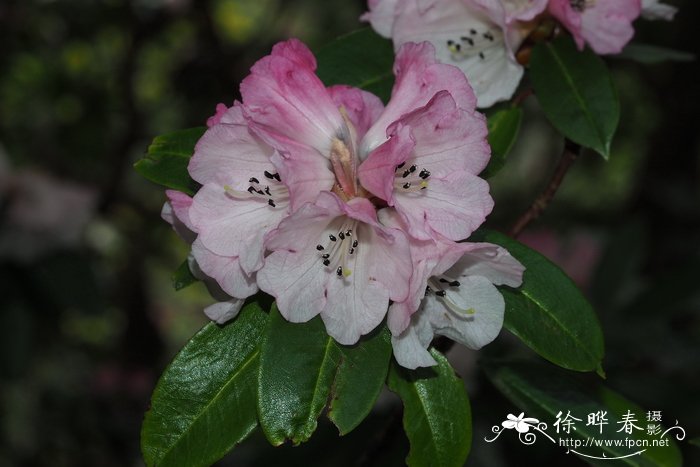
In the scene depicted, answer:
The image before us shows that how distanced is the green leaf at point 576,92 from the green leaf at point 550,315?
0.20 m

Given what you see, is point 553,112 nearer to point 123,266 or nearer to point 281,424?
point 281,424

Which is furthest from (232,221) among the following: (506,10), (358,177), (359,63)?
(506,10)

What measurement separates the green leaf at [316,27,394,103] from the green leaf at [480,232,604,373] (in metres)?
Result: 0.33

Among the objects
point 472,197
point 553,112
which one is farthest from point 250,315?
point 553,112

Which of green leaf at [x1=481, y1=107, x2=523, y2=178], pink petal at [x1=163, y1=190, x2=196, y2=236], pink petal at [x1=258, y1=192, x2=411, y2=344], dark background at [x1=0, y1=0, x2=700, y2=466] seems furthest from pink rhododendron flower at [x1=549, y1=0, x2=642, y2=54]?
dark background at [x1=0, y1=0, x2=700, y2=466]

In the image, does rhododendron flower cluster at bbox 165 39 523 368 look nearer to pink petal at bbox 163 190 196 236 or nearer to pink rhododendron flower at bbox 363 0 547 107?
pink petal at bbox 163 190 196 236

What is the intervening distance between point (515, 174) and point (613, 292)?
2.58 meters

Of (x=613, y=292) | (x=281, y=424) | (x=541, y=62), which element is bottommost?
(x=613, y=292)

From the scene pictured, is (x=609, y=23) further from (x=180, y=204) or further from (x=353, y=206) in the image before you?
(x=180, y=204)

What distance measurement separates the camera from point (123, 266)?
358 centimetres

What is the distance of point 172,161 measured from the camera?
1099 mm

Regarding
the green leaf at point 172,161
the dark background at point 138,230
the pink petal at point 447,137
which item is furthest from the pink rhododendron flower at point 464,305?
the dark background at point 138,230

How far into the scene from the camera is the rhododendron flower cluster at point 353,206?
0.95 metres

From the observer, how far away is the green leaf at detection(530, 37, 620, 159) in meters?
1.18
